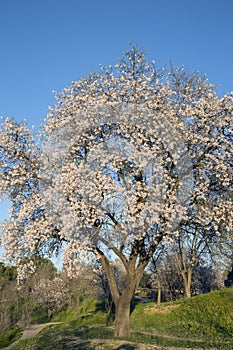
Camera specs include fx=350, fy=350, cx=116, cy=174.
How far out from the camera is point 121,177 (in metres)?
17.0

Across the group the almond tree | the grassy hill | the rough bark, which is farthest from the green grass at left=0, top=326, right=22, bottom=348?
the almond tree

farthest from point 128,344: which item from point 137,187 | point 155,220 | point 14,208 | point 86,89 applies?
point 86,89

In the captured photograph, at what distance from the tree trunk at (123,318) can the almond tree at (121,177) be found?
4 cm

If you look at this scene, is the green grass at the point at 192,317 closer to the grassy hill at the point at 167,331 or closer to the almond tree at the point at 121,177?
the grassy hill at the point at 167,331

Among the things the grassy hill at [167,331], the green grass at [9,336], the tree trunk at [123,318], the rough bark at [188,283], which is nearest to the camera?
the grassy hill at [167,331]

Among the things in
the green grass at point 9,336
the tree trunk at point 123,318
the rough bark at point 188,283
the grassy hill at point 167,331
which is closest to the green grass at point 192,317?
the grassy hill at point 167,331

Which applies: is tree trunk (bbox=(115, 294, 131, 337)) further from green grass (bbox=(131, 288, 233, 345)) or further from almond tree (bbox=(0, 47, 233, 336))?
green grass (bbox=(131, 288, 233, 345))

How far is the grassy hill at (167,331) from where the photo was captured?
13.7 metres

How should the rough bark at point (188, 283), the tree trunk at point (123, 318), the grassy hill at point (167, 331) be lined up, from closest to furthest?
1. the grassy hill at point (167, 331)
2. the tree trunk at point (123, 318)
3. the rough bark at point (188, 283)

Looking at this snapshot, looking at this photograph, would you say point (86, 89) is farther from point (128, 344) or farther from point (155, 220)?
point (128, 344)

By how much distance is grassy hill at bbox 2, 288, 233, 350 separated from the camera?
13.7 m

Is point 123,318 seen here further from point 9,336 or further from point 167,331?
point 9,336

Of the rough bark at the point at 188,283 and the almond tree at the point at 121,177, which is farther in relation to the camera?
the rough bark at the point at 188,283

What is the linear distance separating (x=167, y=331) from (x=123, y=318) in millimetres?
5209
